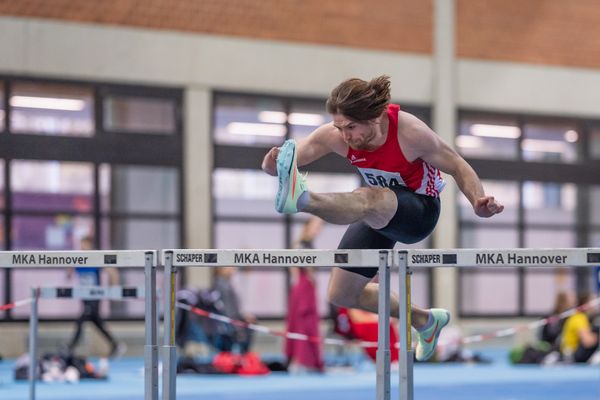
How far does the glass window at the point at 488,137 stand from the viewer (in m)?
18.8

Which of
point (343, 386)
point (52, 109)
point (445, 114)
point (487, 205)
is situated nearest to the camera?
point (487, 205)

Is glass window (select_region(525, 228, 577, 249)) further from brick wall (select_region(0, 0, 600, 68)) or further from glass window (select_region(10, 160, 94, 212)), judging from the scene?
glass window (select_region(10, 160, 94, 212))

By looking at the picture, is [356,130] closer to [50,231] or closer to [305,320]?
[305,320]

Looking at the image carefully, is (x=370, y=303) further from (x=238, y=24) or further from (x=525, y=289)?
(x=525, y=289)

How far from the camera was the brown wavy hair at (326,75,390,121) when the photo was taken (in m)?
5.33

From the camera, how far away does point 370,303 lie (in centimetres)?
617

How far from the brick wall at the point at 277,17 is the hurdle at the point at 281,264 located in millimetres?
11279

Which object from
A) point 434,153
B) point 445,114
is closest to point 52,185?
point 445,114

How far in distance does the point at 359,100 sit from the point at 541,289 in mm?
15123

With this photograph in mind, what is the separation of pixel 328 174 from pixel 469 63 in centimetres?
339

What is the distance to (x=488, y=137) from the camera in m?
19.1

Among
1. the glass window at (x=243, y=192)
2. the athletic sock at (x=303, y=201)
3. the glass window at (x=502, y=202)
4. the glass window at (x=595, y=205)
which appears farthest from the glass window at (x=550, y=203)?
the athletic sock at (x=303, y=201)

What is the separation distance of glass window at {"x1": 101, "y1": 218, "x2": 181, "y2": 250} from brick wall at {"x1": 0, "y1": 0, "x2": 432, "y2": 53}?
3.12 meters

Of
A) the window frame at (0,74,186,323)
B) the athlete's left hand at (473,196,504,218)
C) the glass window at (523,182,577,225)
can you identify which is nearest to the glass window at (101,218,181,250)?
the window frame at (0,74,186,323)
